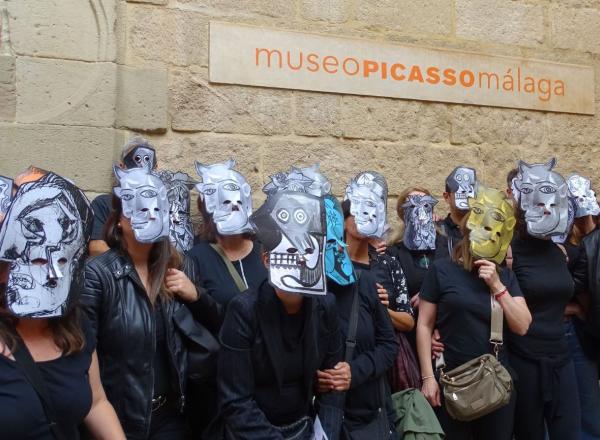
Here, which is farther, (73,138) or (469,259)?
(73,138)

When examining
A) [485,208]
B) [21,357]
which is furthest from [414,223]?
[21,357]

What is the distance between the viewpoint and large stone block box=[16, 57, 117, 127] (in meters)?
5.06

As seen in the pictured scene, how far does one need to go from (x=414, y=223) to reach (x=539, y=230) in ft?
2.78

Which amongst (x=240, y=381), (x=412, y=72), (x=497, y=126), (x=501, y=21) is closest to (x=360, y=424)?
(x=240, y=381)

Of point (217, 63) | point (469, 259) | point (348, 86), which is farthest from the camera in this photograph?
point (348, 86)

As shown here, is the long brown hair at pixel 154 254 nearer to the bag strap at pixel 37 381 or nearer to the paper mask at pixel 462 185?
the bag strap at pixel 37 381

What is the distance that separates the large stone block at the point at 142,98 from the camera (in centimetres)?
536

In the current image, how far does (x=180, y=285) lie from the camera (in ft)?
11.1

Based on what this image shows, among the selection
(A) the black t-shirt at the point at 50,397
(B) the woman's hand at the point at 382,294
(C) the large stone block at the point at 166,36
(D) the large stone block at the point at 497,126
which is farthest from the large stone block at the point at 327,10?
(A) the black t-shirt at the point at 50,397

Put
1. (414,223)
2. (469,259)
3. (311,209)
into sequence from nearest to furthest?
(311,209) → (469,259) → (414,223)

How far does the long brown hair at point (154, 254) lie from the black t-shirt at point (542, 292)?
77.7 inches

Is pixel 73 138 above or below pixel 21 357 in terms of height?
above

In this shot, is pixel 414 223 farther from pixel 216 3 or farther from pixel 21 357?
pixel 21 357

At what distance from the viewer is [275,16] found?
5859 mm
